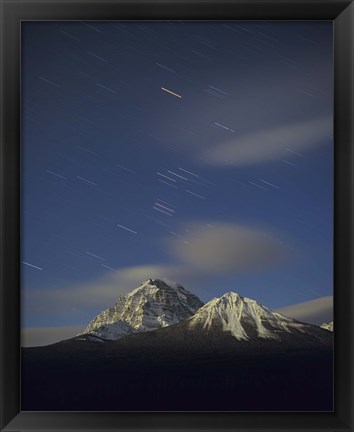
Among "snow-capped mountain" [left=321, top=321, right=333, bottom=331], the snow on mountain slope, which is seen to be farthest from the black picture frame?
the snow on mountain slope

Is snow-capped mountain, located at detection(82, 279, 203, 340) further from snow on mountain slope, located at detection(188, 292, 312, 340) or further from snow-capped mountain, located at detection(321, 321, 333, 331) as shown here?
snow-capped mountain, located at detection(321, 321, 333, 331)

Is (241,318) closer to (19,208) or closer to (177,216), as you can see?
(177,216)

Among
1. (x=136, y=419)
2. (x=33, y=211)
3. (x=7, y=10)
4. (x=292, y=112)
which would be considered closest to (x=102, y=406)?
(x=136, y=419)

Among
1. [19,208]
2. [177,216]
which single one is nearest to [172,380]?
[177,216]

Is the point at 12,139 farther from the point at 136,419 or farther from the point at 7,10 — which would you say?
the point at 136,419

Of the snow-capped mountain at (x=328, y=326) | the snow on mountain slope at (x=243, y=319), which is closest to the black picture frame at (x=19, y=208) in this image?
the snow-capped mountain at (x=328, y=326)

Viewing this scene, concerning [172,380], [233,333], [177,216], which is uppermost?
[177,216]
